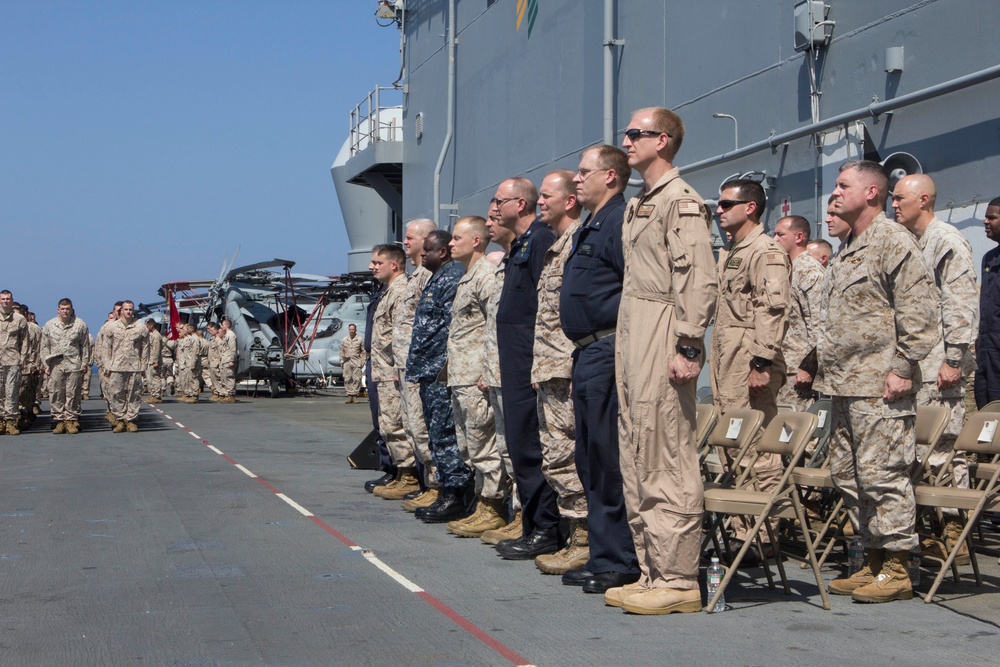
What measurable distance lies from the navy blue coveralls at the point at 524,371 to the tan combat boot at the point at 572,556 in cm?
37

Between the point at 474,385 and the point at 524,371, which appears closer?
the point at 524,371

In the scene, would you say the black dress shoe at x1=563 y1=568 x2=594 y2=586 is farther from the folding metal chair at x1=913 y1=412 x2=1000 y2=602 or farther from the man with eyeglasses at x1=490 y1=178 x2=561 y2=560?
the folding metal chair at x1=913 y1=412 x2=1000 y2=602

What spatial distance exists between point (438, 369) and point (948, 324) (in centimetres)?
318

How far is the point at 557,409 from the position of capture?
5.55 meters

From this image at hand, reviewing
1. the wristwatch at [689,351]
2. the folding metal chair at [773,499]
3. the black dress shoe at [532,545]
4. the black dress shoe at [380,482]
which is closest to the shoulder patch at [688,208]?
the wristwatch at [689,351]

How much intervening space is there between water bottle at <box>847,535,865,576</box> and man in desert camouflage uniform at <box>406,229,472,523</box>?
2.79 meters

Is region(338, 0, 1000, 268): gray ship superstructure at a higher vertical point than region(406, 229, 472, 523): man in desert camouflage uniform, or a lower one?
higher

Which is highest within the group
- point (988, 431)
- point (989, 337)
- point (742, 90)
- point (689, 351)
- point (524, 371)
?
point (742, 90)

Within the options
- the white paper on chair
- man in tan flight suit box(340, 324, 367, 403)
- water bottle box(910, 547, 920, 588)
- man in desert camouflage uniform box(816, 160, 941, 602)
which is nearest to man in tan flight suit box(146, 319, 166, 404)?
man in tan flight suit box(340, 324, 367, 403)

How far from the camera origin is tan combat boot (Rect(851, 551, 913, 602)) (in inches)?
189

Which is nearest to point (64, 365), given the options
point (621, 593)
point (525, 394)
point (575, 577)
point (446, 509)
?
point (446, 509)

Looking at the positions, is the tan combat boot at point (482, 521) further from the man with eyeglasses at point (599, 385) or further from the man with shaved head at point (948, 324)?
the man with shaved head at point (948, 324)

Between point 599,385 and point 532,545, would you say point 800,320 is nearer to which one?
point 532,545

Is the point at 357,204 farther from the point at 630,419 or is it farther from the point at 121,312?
the point at 630,419
